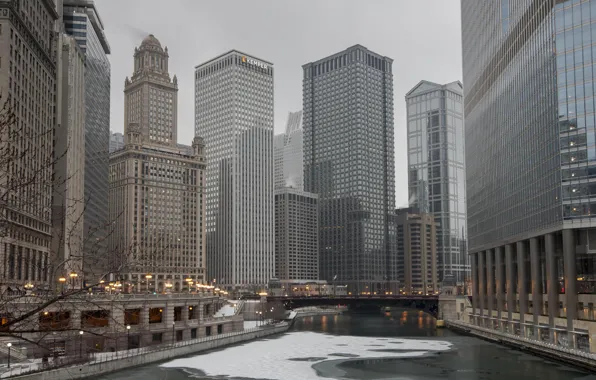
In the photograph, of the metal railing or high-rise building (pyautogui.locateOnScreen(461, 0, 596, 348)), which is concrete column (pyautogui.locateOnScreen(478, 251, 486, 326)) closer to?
high-rise building (pyautogui.locateOnScreen(461, 0, 596, 348))

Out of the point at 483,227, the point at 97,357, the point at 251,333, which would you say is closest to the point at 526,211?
the point at 483,227

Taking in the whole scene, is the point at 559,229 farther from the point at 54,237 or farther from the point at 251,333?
the point at 54,237

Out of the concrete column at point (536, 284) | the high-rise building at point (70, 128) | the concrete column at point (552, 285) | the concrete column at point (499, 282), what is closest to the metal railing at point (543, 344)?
the concrete column at point (552, 285)

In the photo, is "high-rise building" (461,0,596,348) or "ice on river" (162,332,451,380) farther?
"high-rise building" (461,0,596,348)

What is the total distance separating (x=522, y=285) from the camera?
128 m

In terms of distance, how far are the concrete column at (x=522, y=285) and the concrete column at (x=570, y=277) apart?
72.5 ft

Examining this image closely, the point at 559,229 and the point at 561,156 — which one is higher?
the point at 561,156

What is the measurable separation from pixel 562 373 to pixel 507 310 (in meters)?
52.6

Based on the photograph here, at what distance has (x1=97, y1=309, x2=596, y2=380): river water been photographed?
290 ft

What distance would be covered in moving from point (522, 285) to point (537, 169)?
2310 centimetres

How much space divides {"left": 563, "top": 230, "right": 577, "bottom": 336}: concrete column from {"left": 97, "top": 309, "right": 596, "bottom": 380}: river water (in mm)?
8473

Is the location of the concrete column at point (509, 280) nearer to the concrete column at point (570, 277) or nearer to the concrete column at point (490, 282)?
the concrete column at point (490, 282)

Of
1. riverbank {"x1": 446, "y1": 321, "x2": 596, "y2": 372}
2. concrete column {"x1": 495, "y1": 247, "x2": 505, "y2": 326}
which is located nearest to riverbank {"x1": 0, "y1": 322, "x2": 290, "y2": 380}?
riverbank {"x1": 446, "y1": 321, "x2": 596, "y2": 372}

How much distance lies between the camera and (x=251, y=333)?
5935 inches
